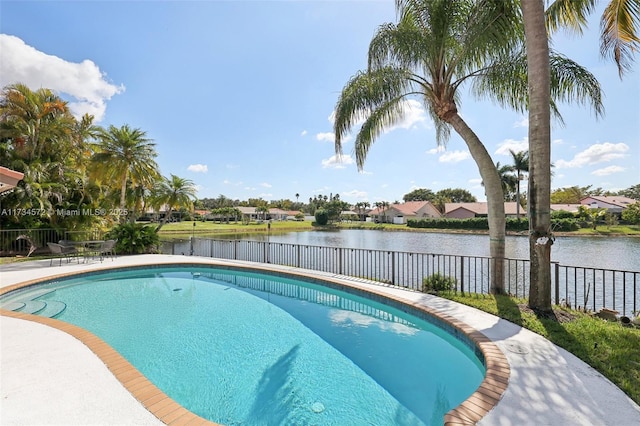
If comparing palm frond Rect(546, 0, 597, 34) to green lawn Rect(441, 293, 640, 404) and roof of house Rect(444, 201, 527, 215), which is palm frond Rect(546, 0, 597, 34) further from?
roof of house Rect(444, 201, 527, 215)

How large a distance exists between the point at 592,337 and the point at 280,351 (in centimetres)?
389

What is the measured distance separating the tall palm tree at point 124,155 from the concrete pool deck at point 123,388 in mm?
9601

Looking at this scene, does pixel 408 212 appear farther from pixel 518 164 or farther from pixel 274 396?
pixel 274 396

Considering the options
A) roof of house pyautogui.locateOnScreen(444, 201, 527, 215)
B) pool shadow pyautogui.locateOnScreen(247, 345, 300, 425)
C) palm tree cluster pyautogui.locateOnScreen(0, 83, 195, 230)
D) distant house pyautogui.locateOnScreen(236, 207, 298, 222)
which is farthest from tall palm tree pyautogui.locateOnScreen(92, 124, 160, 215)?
distant house pyautogui.locateOnScreen(236, 207, 298, 222)

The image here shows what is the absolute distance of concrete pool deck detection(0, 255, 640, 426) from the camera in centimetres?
216

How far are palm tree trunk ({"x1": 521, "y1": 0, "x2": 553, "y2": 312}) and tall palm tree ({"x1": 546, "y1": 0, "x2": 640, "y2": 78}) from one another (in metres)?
1.89

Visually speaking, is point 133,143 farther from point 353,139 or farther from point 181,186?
point 353,139

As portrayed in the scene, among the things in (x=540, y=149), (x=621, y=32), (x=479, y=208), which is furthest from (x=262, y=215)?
(x=540, y=149)

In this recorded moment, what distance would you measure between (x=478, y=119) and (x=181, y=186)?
42.6ft

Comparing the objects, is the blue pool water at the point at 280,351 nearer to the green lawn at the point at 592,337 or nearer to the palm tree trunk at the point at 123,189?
the green lawn at the point at 592,337

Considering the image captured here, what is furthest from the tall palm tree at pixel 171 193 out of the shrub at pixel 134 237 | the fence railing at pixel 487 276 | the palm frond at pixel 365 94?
the palm frond at pixel 365 94

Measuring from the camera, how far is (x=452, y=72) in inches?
232

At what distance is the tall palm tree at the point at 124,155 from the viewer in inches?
463

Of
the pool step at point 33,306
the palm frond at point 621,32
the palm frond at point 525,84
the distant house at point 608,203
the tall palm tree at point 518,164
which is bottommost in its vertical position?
the pool step at point 33,306
